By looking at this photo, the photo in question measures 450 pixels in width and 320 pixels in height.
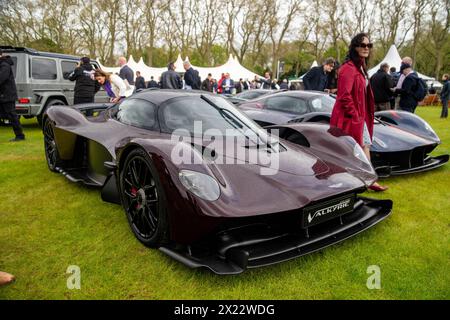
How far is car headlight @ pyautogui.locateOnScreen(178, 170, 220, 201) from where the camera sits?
197 cm

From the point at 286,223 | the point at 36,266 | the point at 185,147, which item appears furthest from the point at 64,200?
the point at 286,223

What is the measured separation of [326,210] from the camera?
217cm

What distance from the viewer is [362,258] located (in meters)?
2.33

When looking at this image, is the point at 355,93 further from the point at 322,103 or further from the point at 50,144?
the point at 50,144

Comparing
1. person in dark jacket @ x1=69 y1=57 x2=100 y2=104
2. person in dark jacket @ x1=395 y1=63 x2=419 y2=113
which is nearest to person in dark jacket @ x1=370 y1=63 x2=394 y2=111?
person in dark jacket @ x1=395 y1=63 x2=419 y2=113

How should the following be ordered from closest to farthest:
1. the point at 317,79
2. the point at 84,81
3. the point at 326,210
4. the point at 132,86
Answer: the point at 326,210 < the point at 84,81 < the point at 132,86 < the point at 317,79

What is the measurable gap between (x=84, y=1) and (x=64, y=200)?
3690cm

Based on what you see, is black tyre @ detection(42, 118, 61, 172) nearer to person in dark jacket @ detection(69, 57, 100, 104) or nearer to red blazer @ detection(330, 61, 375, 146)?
person in dark jacket @ detection(69, 57, 100, 104)

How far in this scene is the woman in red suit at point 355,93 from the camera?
353cm

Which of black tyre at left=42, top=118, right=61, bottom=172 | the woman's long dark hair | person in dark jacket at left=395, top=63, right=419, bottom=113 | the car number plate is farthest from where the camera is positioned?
person in dark jacket at left=395, top=63, right=419, bottom=113

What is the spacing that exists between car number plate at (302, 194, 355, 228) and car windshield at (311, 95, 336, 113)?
312 cm

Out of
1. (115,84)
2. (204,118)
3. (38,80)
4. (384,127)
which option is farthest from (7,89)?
(384,127)

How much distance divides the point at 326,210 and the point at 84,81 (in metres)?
6.18

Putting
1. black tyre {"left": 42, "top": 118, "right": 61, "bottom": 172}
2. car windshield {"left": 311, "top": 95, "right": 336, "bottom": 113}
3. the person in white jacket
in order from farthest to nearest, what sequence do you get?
1. the person in white jacket
2. car windshield {"left": 311, "top": 95, "right": 336, "bottom": 113}
3. black tyre {"left": 42, "top": 118, "right": 61, "bottom": 172}
